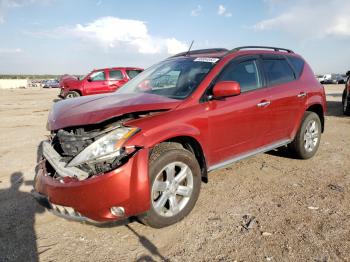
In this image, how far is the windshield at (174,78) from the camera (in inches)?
145

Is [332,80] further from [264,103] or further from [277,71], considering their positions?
[264,103]

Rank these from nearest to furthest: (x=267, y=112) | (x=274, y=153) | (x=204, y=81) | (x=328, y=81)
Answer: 1. (x=204, y=81)
2. (x=267, y=112)
3. (x=274, y=153)
4. (x=328, y=81)

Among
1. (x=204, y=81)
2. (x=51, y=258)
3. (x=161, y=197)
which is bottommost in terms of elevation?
(x=51, y=258)

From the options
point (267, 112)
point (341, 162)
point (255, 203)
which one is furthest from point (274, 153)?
point (255, 203)

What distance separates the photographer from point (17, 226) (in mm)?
3285

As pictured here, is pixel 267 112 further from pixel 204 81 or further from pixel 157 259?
pixel 157 259

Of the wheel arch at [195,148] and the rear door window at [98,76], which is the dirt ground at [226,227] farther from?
the rear door window at [98,76]

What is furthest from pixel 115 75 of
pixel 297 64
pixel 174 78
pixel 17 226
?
pixel 17 226

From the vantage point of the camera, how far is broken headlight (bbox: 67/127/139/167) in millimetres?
2762

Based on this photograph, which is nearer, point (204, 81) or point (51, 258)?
point (51, 258)

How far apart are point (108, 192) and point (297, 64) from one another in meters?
3.98

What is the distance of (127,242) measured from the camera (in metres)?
2.94

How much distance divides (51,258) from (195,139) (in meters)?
1.75

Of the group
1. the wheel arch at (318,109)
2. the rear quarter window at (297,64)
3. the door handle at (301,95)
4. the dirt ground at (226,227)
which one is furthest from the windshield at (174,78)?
the wheel arch at (318,109)
